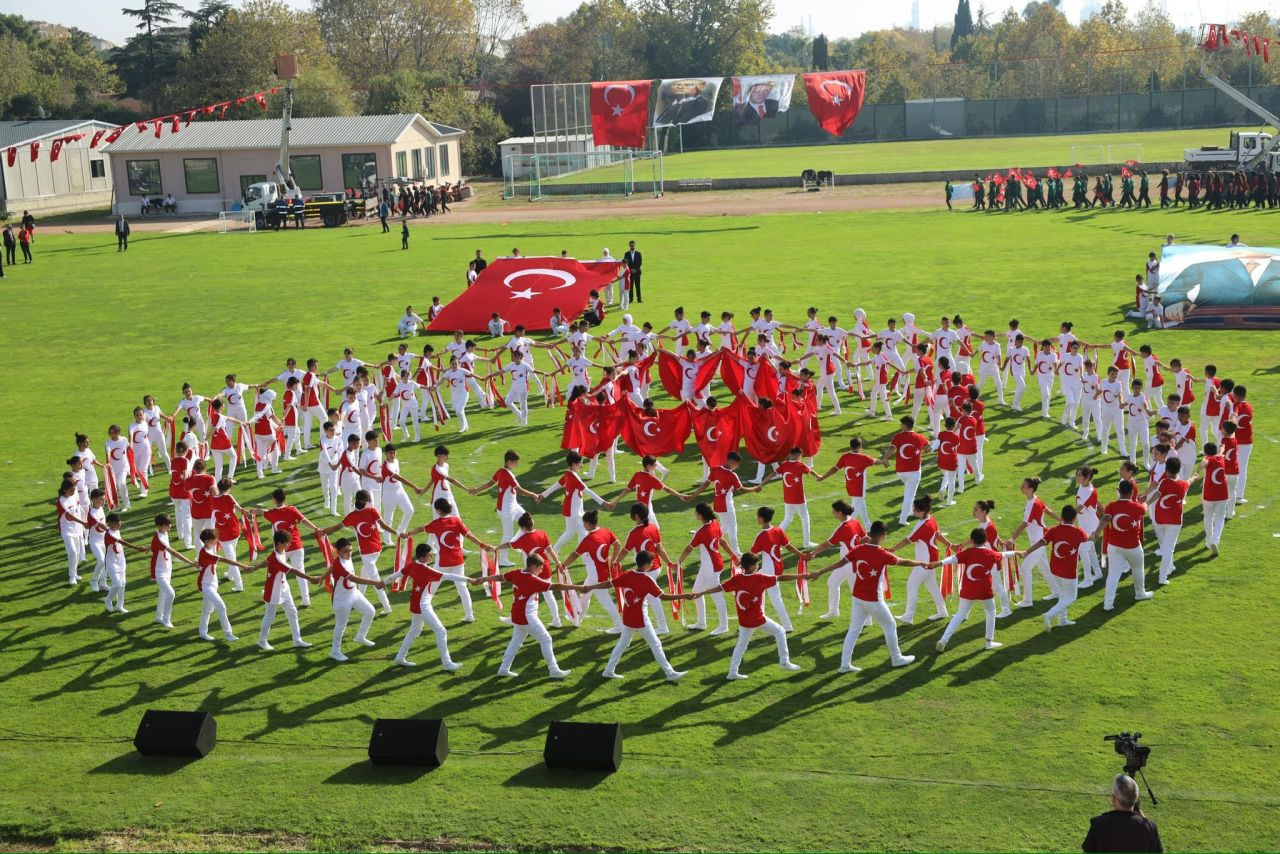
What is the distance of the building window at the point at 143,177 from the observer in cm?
7206

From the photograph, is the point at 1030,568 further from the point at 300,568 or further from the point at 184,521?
the point at 184,521

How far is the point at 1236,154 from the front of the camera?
5875 centimetres

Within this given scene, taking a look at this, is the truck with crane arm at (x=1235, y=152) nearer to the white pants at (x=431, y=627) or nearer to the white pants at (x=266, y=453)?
the white pants at (x=266, y=453)

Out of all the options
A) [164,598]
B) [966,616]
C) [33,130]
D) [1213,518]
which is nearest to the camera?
[966,616]

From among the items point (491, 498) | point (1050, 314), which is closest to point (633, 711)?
point (491, 498)

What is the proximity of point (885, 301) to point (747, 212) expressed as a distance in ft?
88.3

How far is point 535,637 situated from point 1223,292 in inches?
946

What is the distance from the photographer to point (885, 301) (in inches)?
1422

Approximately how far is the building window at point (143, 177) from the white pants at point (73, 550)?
5998 cm

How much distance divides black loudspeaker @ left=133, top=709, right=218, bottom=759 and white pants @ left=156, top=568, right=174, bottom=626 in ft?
10.6

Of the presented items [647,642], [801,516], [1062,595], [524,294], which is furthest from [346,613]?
[524,294]

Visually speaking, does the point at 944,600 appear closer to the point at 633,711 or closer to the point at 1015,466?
the point at 633,711

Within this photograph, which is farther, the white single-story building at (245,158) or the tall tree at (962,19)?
the tall tree at (962,19)

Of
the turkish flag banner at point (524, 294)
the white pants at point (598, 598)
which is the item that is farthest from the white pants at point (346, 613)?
the turkish flag banner at point (524, 294)
